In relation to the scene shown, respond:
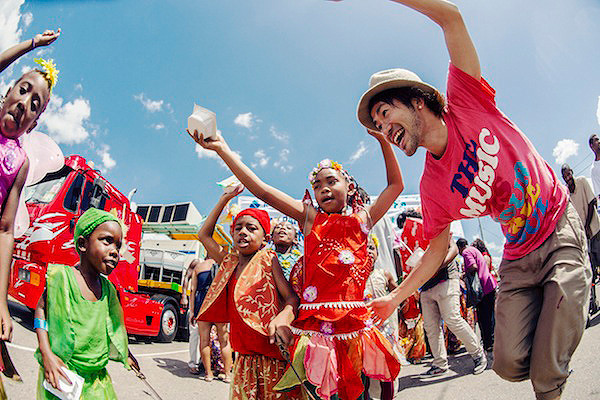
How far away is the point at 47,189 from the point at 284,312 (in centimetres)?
538

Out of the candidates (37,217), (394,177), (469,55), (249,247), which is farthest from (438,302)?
(37,217)

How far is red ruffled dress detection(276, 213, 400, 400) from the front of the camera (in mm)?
2021

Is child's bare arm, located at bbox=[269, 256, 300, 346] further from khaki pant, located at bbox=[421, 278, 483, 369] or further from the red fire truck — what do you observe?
khaki pant, located at bbox=[421, 278, 483, 369]

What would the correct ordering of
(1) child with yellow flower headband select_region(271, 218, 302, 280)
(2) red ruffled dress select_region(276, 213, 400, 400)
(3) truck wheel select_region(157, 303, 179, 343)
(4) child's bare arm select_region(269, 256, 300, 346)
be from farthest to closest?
(3) truck wheel select_region(157, 303, 179, 343) → (1) child with yellow flower headband select_region(271, 218, 302, 280) → (2) red ruffled dress select_region(276, 213, 400, 400) → (4) child's bare arm select_region(269, 256, 300, 346)

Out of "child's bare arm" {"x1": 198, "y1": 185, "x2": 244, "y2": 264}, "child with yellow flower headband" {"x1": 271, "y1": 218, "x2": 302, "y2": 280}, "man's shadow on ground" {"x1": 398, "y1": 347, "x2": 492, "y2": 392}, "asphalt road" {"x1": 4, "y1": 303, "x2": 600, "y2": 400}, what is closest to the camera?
"child's bare arm" {"x1": 198, "y1": 185, "x2": 244, "y2": 264}

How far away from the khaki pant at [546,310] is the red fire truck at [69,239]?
11.0 ft

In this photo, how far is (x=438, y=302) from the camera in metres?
4.53

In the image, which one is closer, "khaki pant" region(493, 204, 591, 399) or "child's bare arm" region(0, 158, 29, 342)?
"khaki pant" region(493, 204, 591, 399)

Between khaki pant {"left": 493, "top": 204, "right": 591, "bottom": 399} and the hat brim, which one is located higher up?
the hat brim

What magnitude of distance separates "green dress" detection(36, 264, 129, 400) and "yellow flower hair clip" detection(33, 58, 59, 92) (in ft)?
4.10

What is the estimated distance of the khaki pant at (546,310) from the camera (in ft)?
5.70

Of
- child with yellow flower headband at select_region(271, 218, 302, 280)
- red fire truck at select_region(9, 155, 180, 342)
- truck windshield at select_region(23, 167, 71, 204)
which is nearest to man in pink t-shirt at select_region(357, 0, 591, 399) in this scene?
child with yellow flower headband at select_region(271, 218, 302, 280)

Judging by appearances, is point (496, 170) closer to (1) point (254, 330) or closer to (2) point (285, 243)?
(1) point (254, 330)

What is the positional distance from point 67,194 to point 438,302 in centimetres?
547
